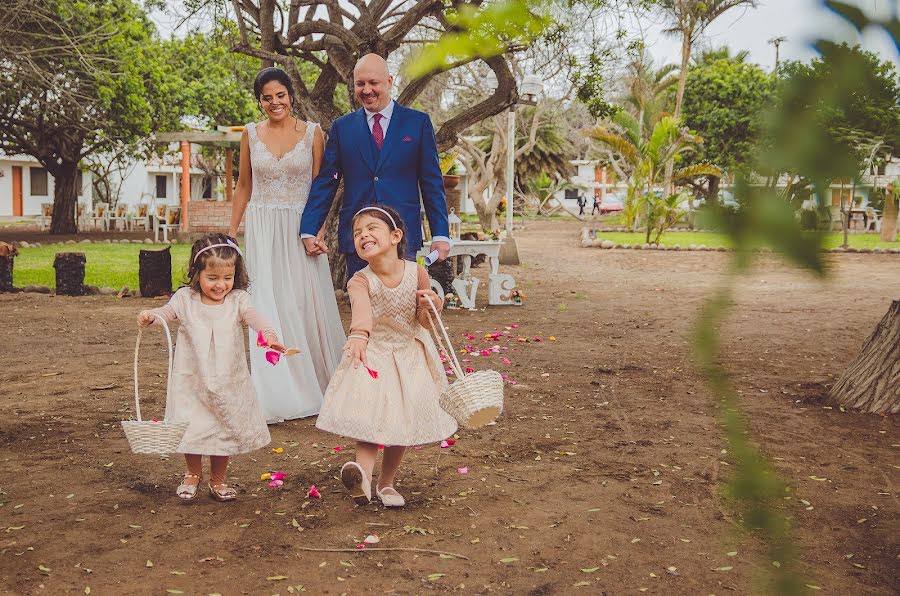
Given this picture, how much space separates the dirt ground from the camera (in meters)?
2.95

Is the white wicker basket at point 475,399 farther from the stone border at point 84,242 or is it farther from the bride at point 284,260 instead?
the stone border at point 84,242

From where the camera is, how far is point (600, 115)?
11.3m

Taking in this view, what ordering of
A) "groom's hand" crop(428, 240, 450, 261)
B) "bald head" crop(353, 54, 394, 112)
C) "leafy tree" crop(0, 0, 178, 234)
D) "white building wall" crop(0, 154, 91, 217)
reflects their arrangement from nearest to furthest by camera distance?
"bald head" crop(353, 54, 394, 112) → "groom's hand" crop(428, 240, 450, 261) → "leafy tree" crop(0, 0, 178, 234) → "white building wall" crop(0, 154, 91, 217)

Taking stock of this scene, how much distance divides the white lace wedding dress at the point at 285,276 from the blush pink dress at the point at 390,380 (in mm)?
1458

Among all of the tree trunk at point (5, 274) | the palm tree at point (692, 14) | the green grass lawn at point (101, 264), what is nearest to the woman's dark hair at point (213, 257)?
the palm tree at point (692, 14)

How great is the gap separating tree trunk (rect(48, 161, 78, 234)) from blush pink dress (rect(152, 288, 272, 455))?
2170 centimetres

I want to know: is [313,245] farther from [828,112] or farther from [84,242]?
[84,242]

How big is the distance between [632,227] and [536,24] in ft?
92.1

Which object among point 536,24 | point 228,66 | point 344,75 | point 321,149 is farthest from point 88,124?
point 536,24

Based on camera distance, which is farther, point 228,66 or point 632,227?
point 632,227

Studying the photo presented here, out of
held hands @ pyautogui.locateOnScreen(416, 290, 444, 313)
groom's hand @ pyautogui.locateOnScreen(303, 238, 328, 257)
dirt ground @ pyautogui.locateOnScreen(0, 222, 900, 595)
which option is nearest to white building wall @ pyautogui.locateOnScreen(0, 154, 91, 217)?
dirt ground @ pyautogui.locateOnScreen(0, 222, 900, 595)

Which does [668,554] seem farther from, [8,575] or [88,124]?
[88,124]

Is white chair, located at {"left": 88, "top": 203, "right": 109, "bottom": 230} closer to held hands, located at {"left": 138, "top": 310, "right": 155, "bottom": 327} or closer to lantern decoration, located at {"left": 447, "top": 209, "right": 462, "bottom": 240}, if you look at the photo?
lantern decoration, located at {"left": 447, "top": 209, "right": 462, "bottom": 240}

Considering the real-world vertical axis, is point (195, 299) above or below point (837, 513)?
above
